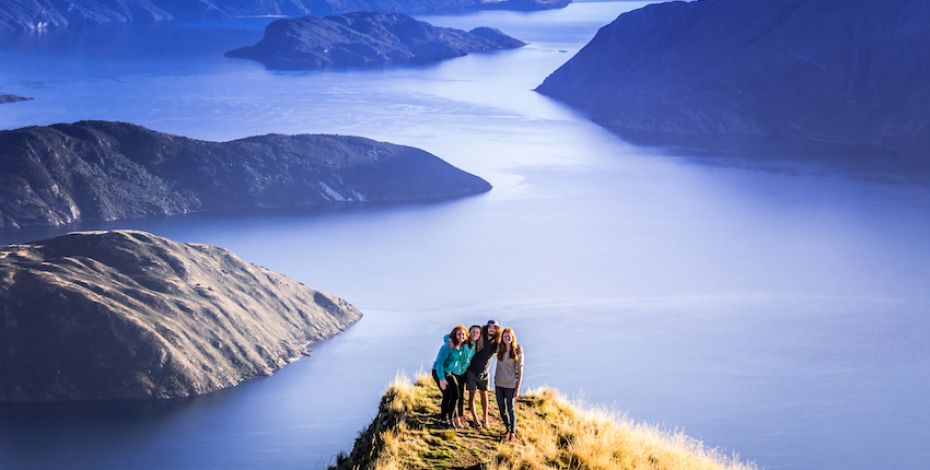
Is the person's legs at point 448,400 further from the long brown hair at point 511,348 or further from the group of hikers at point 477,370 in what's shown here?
the long brown hair at point 511,348

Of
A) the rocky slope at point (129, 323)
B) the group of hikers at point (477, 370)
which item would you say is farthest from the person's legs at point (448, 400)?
the rocky slope at point (129, 323)

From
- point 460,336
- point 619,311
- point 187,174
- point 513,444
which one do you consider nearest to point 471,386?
point 460,336

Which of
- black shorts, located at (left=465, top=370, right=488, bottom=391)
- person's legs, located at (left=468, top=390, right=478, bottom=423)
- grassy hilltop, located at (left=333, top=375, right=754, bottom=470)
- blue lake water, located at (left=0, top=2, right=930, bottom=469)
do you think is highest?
black shorts, located at (left=465, top=370, right=488, bottom=391)

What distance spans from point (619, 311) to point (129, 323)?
44.1 metres

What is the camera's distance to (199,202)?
150750 millimetres

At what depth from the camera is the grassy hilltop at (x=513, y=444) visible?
24641mm

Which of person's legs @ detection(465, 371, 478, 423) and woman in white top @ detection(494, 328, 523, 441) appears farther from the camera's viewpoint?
person's legs @ detection(465, 371, 478, 423)

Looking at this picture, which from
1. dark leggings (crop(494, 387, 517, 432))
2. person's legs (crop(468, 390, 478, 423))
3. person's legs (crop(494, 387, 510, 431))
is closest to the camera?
dark leggings (crop(494, 387, 517, 432))

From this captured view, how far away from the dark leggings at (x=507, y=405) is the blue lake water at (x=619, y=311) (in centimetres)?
4079

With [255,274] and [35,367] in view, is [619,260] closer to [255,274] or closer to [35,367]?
[255,274]

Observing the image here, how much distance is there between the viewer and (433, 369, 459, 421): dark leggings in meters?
26.5

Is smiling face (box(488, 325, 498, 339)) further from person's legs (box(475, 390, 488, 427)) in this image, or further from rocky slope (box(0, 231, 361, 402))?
rocky slope (box(0, 231, 361, 402))

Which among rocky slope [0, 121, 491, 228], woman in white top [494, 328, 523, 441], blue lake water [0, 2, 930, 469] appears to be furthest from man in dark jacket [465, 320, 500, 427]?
rocky slope [0, 121, 491, 228]

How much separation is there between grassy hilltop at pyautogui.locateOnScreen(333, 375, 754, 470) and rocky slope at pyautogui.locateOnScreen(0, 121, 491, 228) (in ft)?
386
